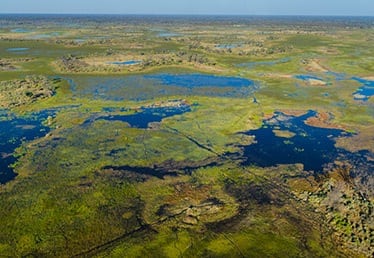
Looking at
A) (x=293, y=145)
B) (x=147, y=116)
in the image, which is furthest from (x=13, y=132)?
(x=293, y=145)

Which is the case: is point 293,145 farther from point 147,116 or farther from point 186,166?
point 147,116

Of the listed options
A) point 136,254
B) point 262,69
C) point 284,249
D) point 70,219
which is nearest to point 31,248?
point 70,219

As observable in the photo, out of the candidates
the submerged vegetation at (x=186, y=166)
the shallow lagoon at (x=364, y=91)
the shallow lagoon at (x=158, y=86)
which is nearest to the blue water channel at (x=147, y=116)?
the submerged vegetation at (x=186, y=166)

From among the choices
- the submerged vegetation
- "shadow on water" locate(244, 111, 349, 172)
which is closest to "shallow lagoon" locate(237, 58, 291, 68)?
the submerged vegetation

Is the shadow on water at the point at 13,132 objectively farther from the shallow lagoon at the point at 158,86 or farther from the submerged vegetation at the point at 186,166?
the shallow lagoon at the point at 158,86

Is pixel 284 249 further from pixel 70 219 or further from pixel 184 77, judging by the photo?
pixel 184 77

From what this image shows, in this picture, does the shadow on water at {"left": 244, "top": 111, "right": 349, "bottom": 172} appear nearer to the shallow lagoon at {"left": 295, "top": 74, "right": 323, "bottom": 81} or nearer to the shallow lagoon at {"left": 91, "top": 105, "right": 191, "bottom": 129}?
the shallow lagoon at {"left": 91, "top": 105, "right": 191, "bottom": 129}
